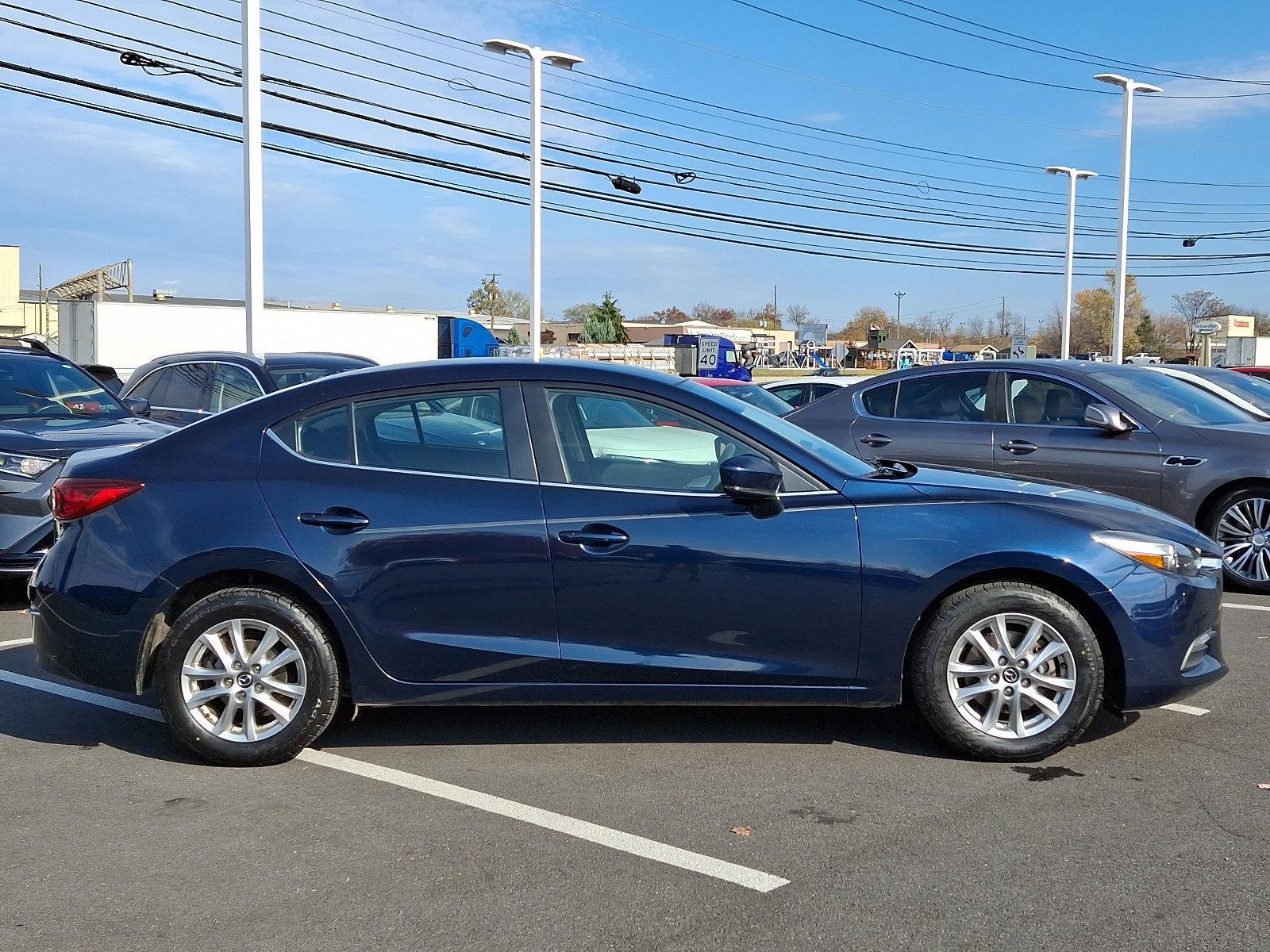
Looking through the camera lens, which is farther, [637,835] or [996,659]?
[996,659]

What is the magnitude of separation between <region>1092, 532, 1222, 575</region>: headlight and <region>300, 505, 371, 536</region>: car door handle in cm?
285

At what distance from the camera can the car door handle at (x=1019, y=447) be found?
8914mm

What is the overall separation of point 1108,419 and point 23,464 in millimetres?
7122

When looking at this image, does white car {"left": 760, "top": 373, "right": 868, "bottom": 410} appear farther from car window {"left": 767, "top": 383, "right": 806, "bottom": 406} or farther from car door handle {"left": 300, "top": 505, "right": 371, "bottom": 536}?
car door handle {"left": 300, "top": 505, "right": 371, "bottom": 536}

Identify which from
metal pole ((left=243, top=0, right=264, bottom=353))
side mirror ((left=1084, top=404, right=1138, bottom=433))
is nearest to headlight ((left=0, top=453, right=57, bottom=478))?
side mirror ((left=1084, top=404, right=1138, bottom=433))

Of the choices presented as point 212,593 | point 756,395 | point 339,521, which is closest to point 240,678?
point 212,593

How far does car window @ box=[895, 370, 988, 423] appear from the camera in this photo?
9.30 metres

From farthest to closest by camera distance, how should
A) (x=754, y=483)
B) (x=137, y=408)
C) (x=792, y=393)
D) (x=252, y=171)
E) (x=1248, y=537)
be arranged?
(x=792, y=393)
(x=252, y=171)
(x=137, y=408)
(x=1248, y=537)
(x=754, y=483)

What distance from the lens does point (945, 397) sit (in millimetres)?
9391

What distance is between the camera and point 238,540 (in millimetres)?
4742

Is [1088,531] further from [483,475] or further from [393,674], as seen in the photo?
[393,674]

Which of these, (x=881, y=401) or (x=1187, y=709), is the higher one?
(x=881, y=401)

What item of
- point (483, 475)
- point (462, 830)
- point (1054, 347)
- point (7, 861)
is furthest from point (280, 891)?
point (1054, 347)

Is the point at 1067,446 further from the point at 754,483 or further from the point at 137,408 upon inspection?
the point at 137,408
